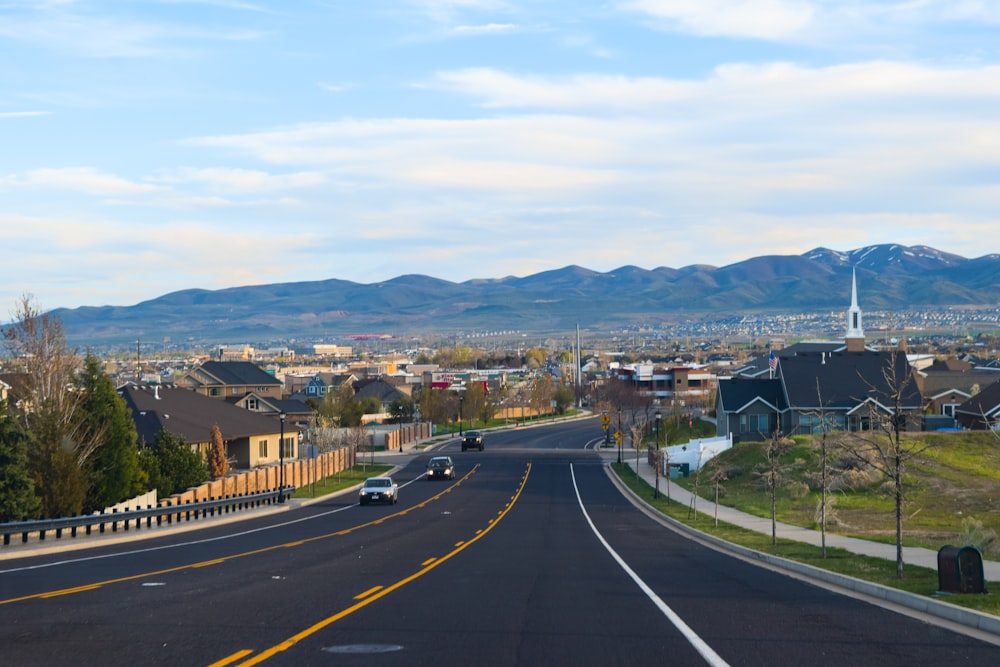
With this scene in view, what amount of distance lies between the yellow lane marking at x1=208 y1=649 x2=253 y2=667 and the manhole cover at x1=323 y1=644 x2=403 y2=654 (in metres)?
0.91

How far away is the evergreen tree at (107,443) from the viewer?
40094mm

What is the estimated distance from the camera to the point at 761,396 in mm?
80000

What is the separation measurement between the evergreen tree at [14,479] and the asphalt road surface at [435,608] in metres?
5.41

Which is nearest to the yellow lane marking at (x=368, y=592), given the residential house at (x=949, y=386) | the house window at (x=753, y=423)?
the house window at (x=753, y=423)

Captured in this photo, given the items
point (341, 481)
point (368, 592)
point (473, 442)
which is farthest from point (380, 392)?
point (368, 592)

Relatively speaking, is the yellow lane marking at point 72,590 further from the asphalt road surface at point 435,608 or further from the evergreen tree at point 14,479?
the evergreen tree at point 14,479

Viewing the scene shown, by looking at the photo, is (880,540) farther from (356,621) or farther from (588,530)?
(356,621)

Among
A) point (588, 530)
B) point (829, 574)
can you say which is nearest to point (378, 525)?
point (588, 530)

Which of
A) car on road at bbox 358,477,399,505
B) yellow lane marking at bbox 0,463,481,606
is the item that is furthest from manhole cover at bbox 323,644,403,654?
car on road at bbox 358,477,399,505

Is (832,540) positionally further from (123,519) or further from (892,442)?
(123,519)

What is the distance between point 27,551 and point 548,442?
7542cm

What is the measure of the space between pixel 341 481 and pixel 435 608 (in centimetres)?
4866

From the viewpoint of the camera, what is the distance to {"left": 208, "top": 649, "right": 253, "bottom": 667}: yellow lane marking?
11.5 metres

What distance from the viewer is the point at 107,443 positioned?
40.8 metres
